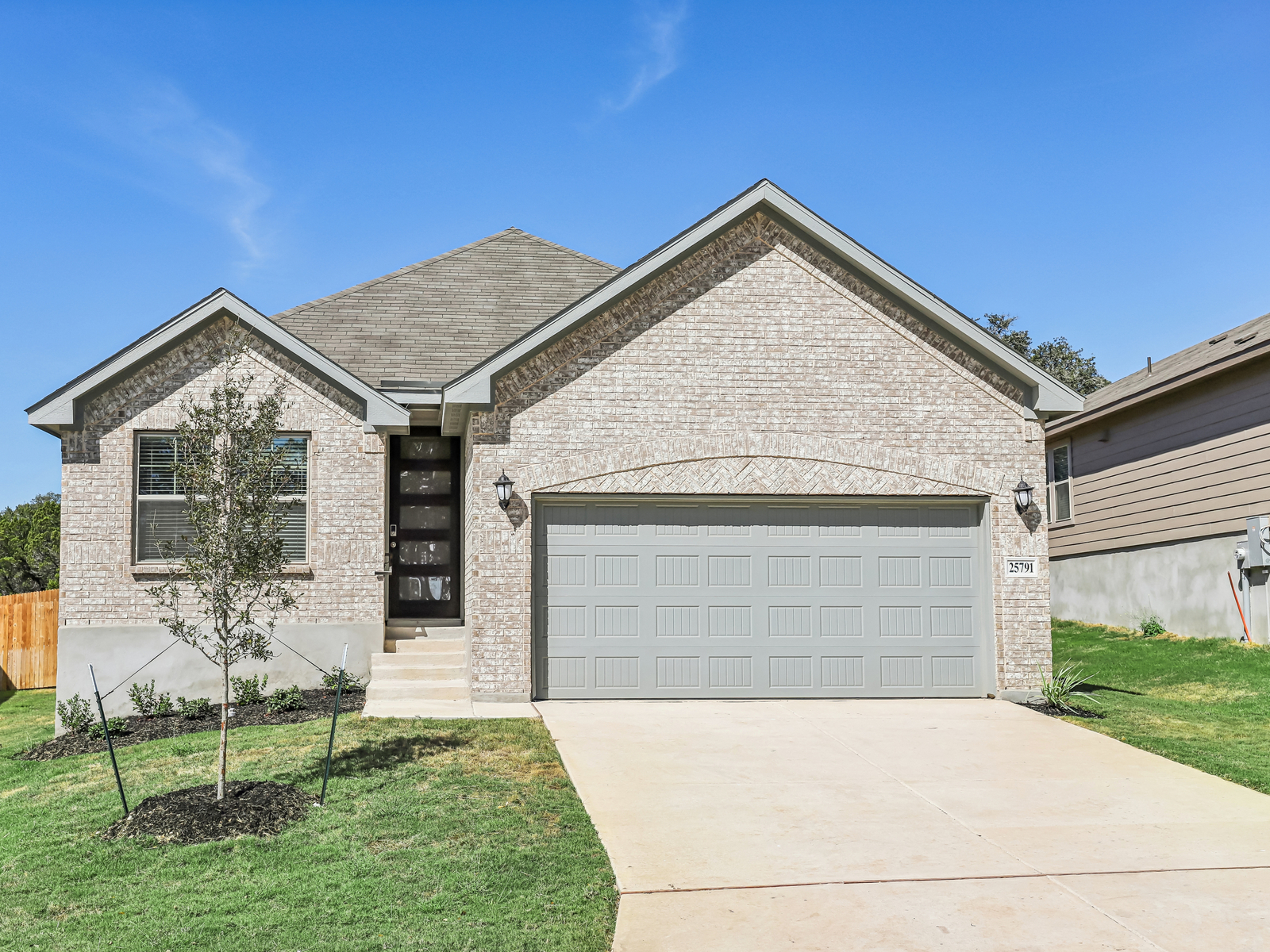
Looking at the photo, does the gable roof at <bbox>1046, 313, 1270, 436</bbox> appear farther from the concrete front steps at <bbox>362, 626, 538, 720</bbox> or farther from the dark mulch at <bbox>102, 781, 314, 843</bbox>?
the dark mulch at <bbox>102, 781, 314, 843</bbox>

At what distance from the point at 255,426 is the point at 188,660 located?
21.8 ft

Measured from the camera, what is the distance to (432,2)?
12023mm

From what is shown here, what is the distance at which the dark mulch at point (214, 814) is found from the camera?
22.9 feet

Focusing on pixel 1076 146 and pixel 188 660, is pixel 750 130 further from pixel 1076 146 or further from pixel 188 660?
pixel 188 660

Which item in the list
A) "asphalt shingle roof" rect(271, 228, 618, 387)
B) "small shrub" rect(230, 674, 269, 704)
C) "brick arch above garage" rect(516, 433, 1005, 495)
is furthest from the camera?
"asphalt shingle roof" rect(271, 228, 618, 387)

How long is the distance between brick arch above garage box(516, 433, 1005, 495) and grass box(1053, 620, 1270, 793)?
319 centimetres

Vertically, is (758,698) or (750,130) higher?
(750,130)

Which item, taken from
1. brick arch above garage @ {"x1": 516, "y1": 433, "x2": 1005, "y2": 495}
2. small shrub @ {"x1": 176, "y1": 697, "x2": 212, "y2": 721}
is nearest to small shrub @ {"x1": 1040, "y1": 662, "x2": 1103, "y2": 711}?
brick arch above garage @ {"x1": 516, "y1": 433, "x2": 1005, "y2": 495}

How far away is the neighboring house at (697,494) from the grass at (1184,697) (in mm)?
1683

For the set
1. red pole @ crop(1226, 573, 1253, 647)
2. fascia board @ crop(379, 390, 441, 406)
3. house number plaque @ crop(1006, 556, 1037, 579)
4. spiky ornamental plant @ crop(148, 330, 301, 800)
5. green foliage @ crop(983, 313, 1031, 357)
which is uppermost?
green foliage @ crop(983, 313, 1031, 357)

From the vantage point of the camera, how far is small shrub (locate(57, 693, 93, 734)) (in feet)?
39.9

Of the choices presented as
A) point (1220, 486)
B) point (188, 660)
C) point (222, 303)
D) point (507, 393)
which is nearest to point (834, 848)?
point (507, 393)

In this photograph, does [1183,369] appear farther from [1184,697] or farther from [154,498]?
[154,498]

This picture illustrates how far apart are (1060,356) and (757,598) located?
34.0 metres
